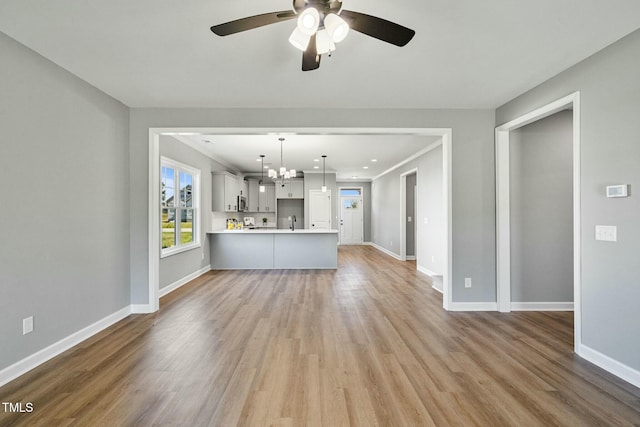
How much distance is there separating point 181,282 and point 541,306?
5575mm

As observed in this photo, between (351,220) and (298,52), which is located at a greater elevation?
(298,52)

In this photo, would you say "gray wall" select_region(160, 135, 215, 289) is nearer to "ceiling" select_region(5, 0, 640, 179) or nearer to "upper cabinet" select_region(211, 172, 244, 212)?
"upper cabinet" select_region(211, 172, 244, 212)

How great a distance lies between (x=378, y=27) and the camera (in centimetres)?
169

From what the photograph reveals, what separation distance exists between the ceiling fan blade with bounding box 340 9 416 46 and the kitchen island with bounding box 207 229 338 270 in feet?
16.0

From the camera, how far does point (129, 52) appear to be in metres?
2.46

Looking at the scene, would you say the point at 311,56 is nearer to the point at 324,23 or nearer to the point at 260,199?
the point at 324,23

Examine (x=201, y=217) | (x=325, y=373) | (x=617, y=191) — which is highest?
(x=617, y=191)

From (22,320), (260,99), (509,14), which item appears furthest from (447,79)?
(22,320)

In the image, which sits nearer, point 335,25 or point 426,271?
point 335,25

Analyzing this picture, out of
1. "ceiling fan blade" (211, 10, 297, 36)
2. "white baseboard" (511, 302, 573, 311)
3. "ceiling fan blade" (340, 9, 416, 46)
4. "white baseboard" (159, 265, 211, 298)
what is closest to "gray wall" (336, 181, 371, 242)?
"white baseboard" (159, 265, 211, 298)

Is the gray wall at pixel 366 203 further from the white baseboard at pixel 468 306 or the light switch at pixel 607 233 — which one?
the light switch at pixel 607 233

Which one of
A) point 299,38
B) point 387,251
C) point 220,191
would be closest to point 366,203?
point 387,251

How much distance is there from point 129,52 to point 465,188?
13.1 ft

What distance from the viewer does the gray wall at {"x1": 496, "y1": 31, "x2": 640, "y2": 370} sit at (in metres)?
2.20
